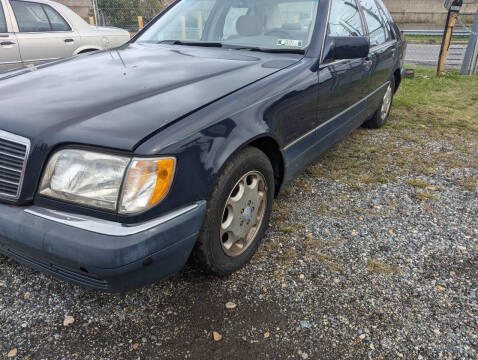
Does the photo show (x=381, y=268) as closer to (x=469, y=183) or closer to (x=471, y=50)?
(x=469, y=183)

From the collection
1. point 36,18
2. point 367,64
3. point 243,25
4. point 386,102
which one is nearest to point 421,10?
point 386,102

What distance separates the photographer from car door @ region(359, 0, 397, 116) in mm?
3518

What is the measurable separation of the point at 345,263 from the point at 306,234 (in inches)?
14.3

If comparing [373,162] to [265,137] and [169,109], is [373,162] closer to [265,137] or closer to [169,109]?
[265,137]

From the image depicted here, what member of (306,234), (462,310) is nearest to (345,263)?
(306,234)

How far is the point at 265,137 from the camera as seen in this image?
6.66ft

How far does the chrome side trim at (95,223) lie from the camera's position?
53.2 inches

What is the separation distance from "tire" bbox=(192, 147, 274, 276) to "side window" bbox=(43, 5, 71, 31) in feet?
16.5

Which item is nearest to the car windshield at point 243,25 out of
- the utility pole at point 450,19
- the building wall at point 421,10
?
the utility pole at point 450,19

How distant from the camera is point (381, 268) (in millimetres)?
2152

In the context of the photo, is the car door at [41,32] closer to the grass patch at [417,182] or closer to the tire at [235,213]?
the tire at [235,213]

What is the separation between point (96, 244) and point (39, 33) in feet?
17.1

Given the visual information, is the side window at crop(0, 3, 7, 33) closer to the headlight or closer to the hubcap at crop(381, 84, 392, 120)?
the headlight

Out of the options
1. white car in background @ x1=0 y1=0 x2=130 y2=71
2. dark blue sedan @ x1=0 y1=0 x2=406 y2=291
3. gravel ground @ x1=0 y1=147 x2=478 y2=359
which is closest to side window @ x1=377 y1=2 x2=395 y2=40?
dark blue sedan @ x1=0 y1=0 x2=406 y2=291
